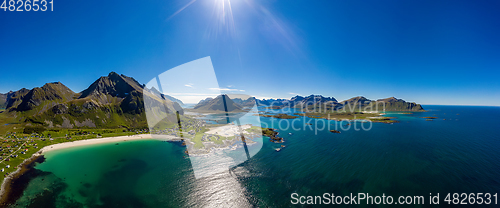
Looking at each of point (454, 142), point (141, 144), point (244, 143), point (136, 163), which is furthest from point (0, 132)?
point (454, 142)

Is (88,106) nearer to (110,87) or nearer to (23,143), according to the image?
(110,87)

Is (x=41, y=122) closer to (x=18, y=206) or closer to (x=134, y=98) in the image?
(x=134, y=98)

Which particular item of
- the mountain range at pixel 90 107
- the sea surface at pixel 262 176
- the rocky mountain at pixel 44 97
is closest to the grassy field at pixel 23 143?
the sea surface at pixel 262 176

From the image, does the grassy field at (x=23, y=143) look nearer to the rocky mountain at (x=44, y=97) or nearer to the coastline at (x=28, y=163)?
the coastline at (x=28, y=163)

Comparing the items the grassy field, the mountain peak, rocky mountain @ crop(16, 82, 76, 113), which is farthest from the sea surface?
rocky mountain @ crop(16, 82, 76, 113)

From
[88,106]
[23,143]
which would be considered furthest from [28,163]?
[88,106]

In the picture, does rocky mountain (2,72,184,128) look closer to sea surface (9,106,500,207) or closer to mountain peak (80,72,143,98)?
mountain peak (80,72,143,98)
